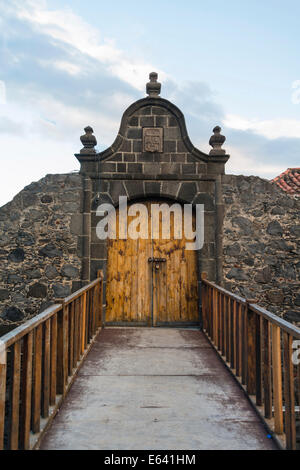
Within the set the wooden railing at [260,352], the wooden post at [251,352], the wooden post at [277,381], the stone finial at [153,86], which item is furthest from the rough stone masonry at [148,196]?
the wooden post at [277,381]

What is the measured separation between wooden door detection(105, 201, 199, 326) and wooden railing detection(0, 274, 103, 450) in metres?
1.26

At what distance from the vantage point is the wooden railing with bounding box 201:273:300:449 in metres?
2.28

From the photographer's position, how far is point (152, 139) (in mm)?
6102

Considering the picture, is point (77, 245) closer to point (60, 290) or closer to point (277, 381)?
point (60, 290)

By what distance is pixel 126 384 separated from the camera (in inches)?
134

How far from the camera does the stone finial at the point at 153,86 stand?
245 inches

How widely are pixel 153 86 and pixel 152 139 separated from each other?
99 centimetres

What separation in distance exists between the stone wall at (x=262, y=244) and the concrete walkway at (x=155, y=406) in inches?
74.4

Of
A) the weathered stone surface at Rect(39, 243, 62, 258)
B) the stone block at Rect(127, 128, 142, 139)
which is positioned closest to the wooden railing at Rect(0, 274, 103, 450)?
the weathered stone surface at Rect(39, 243, 62, 258)

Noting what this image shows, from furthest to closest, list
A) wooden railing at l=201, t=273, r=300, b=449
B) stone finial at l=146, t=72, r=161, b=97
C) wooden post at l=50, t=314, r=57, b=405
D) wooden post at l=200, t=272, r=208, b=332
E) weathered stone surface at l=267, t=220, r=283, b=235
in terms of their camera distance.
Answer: stone finial at l=146, t=72, r=161, b=97 → weathered stone surface at l=267, t=220, r=283, b=235 → wooden post at l=200, t=272, r=208, b=332 → wooden post at l=50, t=314, r=57, b=405 → wooden railing at l=201, t=273, r=300, b=449

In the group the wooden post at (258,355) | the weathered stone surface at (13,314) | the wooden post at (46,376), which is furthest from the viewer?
the weathered stone surface at (13,314)

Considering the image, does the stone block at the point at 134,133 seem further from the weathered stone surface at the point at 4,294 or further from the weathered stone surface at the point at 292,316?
the weathered stone surface at the point at 292,316

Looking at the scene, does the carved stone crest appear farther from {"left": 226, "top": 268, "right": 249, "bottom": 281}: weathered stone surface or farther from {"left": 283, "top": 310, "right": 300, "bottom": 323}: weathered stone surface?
{"left": 283, "top": 310, "right": 300, "bottom": 323}: weathered stone surface

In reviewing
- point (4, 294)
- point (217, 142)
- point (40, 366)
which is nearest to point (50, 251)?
point (4, 294)
